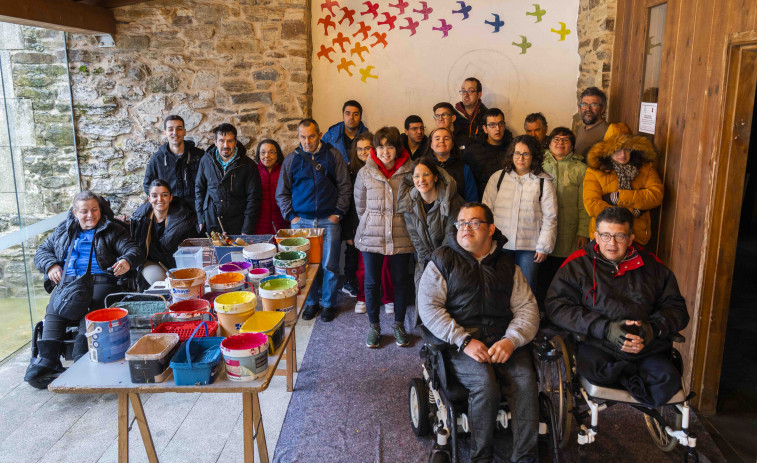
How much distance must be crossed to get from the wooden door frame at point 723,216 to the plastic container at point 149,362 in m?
2.74

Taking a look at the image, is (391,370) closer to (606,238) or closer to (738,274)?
(606,238)

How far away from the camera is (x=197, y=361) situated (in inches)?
87.4

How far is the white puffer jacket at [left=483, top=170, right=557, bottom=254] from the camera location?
3.83 meters

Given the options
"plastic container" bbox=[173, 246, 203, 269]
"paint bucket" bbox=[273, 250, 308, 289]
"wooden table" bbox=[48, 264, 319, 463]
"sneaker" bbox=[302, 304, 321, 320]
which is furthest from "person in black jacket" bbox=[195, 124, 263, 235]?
"wooden table" bbox=[48, 264, 319, 463]

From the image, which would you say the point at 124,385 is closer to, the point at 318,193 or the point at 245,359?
the point at 245,359

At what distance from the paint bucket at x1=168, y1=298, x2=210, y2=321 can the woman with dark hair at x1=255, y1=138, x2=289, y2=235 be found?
222cm

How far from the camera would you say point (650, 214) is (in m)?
3.81

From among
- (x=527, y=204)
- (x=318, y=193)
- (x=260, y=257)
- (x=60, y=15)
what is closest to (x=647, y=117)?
(x=527, y=204)

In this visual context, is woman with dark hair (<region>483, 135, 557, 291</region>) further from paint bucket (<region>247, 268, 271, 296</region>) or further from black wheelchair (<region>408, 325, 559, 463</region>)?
paint bucket (<region>247, 268, 271, 296</region>)

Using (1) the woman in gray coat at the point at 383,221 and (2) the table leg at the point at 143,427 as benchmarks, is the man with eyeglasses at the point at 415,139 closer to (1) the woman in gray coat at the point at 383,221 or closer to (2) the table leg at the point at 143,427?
(1) the woman in gray coat at the point at 383,221

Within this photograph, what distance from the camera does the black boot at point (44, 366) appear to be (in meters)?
3.47

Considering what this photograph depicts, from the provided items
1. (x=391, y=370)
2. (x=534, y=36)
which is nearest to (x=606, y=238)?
(x=391, y=370)

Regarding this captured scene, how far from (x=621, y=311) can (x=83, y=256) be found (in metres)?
3.20

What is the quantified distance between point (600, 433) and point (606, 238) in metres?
1.06
